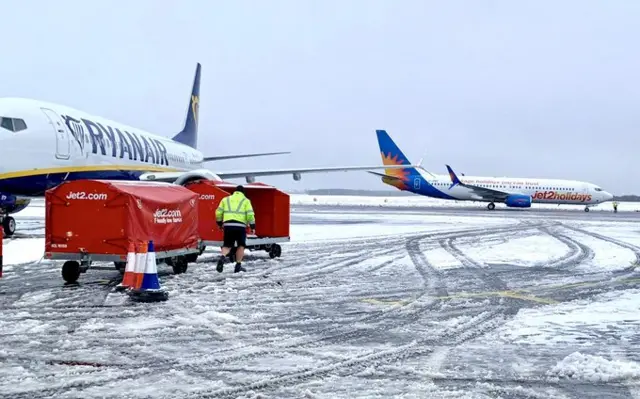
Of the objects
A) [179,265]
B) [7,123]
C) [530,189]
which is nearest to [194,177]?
[7,123]

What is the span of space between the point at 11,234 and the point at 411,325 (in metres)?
15.8

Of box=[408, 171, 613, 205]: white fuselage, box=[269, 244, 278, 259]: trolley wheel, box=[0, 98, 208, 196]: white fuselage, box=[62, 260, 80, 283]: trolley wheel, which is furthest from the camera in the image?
box=[408, 171, 613, 205]: white fuselage

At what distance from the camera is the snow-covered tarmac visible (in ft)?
16.3

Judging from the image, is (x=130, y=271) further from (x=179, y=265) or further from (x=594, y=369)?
(x=594, y=369)

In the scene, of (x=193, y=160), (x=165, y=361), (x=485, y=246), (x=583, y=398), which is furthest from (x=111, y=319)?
(x=193, y=160)

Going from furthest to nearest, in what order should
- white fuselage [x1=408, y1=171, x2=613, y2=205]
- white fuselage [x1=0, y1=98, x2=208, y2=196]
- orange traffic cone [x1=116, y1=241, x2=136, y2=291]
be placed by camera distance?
1. white fuselage [x1=408, y1=171, x2=613, y2=205]
2. white fuselage [x1=0, y1=98, x2=208, y2=196]
3. orange traffic cone [x1=116, y1=241, x2=136, y2=291]

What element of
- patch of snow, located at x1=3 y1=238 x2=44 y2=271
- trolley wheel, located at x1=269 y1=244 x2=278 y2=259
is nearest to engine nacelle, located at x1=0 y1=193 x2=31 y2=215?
patch of snow, located at x1=3 y1=238 x2=44 y2=271

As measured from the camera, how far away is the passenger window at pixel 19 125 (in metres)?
15.5

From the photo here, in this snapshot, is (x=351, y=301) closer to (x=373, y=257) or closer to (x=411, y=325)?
(x=411, y=325)

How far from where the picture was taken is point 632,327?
7273 mm

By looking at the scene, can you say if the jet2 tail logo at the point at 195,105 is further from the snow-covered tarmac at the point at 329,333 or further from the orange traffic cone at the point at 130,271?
the orange traffic cone at the point at 130,271

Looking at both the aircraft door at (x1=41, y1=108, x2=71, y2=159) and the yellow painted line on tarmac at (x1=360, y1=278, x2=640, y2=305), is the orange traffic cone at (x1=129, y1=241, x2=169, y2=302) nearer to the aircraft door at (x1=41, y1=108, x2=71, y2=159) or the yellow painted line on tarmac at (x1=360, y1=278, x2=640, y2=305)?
the yellow painted line on tarmac at (x1=360, y1=278, x2=640, y2=305)

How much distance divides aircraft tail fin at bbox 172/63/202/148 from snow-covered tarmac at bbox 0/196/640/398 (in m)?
20.9

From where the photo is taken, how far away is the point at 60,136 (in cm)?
1638
